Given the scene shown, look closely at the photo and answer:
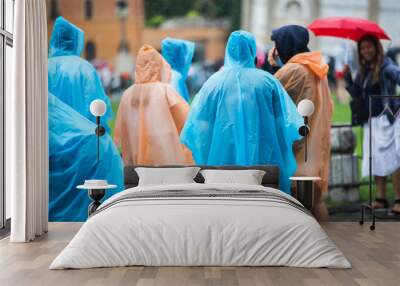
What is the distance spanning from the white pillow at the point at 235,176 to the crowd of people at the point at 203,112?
0.43 metres

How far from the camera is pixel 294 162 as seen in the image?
7.32 m

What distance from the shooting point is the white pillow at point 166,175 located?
6684 mm

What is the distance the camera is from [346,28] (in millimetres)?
7508

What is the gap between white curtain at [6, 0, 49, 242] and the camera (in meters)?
6.04

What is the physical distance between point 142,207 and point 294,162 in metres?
2.87

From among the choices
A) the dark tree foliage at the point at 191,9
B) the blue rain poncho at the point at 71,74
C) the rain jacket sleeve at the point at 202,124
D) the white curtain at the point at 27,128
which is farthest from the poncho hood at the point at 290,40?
the white curtain at the point at 27,128

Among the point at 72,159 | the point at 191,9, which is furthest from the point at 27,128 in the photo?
the point at 191,9

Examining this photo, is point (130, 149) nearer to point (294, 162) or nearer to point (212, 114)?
point (212, 114)

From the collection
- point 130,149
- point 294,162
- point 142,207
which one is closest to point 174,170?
point 130,149

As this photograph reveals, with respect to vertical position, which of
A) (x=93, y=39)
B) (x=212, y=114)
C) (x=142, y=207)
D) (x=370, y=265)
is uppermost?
(x=93, y=39)

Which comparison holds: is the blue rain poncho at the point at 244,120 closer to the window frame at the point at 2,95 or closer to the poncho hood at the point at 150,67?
the poncho hood at the point at 150,67

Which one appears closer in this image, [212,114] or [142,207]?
[142,207]

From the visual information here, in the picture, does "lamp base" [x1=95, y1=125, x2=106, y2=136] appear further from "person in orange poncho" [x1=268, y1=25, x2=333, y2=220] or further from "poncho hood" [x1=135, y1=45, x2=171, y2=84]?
"person in orange poncho" [x1=268, y1=25, x2=333, y2=220]

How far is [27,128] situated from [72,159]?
1.42 m
